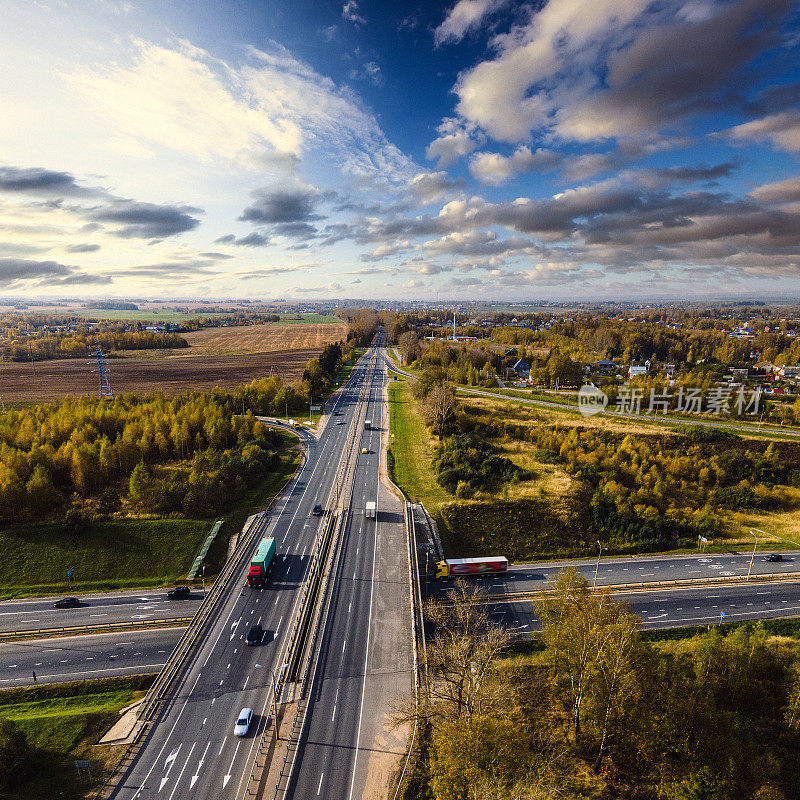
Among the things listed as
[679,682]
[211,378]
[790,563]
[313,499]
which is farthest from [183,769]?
[211,378]

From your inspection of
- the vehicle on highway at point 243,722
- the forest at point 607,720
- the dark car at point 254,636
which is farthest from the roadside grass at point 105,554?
the forest at point 607,720

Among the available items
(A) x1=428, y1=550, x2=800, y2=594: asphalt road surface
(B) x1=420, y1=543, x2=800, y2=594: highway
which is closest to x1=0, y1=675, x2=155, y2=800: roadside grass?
(A) x1=428, y1=550, x2=800, y2=594: asphalt road surface

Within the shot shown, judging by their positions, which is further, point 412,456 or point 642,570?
point 412,456

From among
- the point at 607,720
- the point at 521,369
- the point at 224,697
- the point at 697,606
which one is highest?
the point at 521,369

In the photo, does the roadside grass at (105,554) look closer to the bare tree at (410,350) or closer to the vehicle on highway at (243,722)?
the vehicle on highway at (243,722)

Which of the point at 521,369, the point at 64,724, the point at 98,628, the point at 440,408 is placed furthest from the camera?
the point at 521,369

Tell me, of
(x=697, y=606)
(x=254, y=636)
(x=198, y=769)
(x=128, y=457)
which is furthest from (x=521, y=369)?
(x=198, y=769)

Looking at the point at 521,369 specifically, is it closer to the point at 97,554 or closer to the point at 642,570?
the point at 642,570
